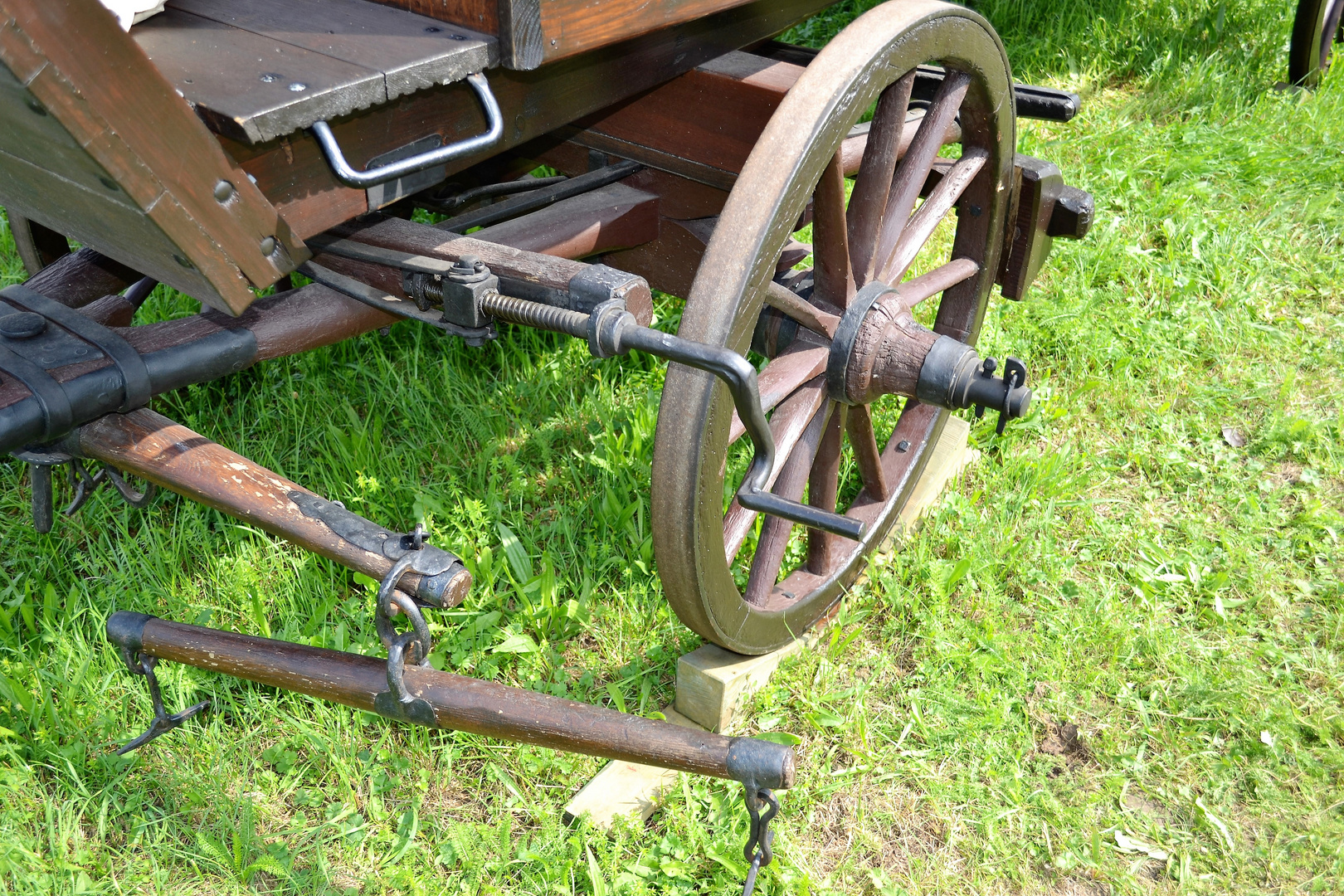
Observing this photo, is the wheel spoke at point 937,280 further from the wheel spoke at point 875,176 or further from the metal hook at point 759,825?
the metal hook at point 759,825

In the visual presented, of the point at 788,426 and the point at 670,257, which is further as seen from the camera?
the point at 670,257

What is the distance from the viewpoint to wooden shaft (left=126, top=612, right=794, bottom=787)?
5.10 ft

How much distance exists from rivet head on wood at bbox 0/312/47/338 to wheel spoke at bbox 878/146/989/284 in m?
1.54

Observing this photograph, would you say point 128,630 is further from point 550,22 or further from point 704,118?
point 704,118

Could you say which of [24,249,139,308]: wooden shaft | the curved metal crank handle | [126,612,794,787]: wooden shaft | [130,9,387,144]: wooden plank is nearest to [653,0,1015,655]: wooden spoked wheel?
the curved metal crank handle

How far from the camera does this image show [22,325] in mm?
1693

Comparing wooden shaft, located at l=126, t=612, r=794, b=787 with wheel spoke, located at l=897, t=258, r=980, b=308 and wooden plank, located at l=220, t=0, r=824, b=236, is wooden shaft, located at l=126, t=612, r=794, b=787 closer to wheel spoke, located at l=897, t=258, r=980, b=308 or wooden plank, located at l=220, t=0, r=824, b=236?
wooden plank, located at l=220, t=0, r=824, b=236

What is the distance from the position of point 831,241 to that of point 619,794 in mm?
1166

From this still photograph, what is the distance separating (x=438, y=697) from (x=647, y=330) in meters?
0.62

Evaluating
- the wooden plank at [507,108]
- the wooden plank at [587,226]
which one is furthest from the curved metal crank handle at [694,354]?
the wooden plank at [587,226]

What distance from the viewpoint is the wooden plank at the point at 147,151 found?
1157mm

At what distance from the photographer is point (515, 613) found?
2.57 m

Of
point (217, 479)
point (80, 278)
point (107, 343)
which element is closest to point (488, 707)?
point (217, 479)

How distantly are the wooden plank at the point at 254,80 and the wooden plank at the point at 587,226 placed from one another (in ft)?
1.48
